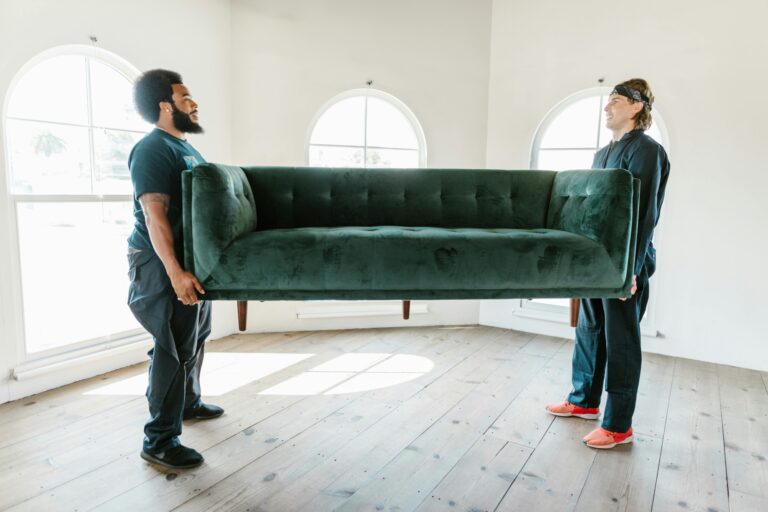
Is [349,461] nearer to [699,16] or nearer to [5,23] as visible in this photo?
[5,23]

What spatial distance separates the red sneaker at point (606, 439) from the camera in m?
2.12

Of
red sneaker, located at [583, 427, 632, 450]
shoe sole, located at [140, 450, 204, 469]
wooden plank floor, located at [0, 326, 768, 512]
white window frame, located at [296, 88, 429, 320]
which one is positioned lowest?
wooden plank floor, located at [0, 326, 768, 512]

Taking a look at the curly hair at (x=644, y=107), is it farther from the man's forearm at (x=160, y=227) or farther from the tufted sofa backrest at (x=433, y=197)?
the man's forearm at (x=160, y=227)

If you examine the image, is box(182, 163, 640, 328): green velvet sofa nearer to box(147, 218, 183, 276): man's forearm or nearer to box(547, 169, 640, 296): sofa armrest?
box(547, 169, 640, 296): sofa armrest

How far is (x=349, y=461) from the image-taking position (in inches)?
78.7

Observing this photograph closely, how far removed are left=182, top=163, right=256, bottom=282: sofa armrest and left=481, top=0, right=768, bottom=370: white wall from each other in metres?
2.96

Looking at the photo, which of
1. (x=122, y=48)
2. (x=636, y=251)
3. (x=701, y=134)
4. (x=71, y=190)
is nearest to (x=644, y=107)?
(x=636, y=251)

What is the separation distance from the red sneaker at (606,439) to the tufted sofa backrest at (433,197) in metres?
0.97

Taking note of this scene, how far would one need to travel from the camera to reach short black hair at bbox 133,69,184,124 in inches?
77.7

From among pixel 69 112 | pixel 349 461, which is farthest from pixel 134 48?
pixel 349 461

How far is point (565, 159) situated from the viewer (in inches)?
148

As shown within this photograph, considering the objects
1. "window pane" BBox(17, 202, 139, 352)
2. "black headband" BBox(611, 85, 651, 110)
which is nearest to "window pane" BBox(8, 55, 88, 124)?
"window pane" BBox(17, 202, 139, 352)

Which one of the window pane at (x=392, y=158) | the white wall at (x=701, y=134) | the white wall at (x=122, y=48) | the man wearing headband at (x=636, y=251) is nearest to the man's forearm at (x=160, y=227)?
the white wall at (x=122, y=48)

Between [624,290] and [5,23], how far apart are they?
3.05 metres
